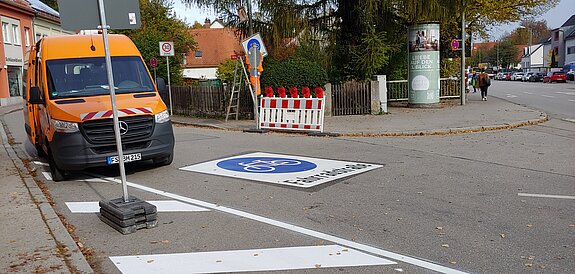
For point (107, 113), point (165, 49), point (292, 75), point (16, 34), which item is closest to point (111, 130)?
point (107, 113)

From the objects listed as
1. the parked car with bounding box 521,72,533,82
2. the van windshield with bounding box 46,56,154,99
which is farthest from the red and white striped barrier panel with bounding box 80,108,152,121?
the parked car with bounding box 521,72,533,82

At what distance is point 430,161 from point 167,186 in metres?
5.20

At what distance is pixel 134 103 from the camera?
30.8 feet

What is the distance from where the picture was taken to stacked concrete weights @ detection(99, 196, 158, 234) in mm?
6105

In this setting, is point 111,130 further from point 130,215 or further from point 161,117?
point 130,215

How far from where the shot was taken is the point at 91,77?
396 inches

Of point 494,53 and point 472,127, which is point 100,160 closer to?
point 472,127

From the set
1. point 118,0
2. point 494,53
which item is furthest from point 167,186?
point 494,53

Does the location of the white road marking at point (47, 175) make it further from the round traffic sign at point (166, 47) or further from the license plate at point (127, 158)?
the round traffic sign at point (166, 47)

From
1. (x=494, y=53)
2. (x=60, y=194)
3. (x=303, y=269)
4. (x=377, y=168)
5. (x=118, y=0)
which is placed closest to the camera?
(x=303, y=269)

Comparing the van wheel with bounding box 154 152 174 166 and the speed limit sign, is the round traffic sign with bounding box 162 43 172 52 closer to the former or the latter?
the speed limit sign

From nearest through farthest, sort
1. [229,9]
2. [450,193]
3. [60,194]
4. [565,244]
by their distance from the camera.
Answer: [565,244] < [450,193] < [60,194] < [229,9]

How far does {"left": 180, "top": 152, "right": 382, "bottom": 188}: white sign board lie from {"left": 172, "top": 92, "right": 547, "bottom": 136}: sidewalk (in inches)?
187

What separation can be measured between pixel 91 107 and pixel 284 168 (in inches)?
143
